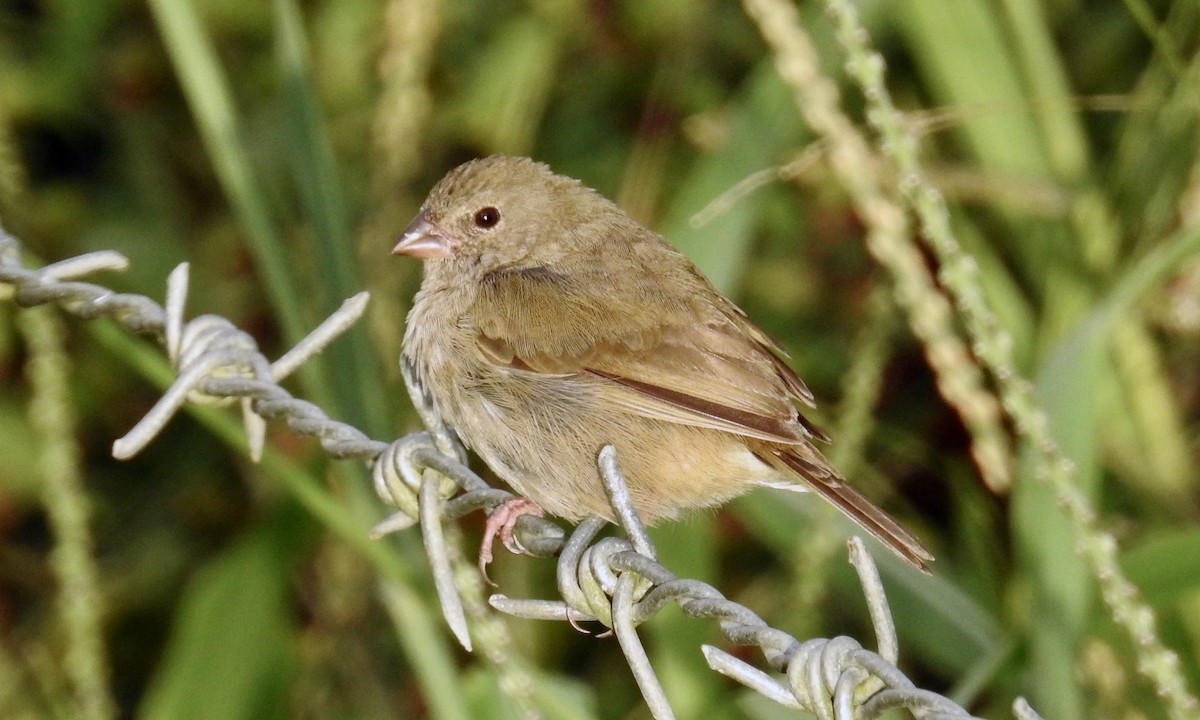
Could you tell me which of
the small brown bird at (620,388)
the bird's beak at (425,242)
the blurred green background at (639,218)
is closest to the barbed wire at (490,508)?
the blurred green background at (639,218)

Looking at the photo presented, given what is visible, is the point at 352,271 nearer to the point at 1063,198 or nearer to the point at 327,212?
the point at 327,212

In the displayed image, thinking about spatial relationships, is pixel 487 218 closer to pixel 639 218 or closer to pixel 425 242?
pixel 425 242

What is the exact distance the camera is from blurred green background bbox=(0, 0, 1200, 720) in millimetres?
3238

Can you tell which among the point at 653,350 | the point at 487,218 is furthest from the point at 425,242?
the point at 653,350

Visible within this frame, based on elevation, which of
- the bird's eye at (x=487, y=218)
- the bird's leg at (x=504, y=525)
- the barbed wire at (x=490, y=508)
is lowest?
the bird's leg at (x=504, y=525)

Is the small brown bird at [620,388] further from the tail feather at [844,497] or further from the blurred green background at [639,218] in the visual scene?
the blurred green background at [639,218]

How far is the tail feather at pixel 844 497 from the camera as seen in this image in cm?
277

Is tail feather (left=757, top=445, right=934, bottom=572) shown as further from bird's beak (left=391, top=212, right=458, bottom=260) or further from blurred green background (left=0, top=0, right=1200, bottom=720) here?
bird's beak (left=391, top=212, right=458, bottom=260)

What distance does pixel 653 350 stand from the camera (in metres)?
3.32

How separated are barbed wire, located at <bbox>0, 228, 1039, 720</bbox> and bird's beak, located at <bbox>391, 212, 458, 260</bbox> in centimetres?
128

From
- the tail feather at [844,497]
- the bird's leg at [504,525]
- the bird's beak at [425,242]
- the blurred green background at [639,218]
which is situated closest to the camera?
the tail feather at [844,497]

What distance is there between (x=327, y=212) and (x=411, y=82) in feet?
1.68

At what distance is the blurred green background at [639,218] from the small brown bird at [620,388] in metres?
0.19

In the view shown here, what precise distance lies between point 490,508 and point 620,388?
951mm
